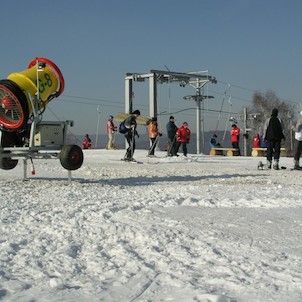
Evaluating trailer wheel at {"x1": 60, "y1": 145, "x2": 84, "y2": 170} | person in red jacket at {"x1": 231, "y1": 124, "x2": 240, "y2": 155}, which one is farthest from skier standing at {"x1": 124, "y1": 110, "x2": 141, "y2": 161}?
person in red jacket at {"x1": 231, "y1": 124, "x2": 240, "y2": 155}

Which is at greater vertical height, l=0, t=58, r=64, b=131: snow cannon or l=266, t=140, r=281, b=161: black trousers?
l=0, t=58, r=64, b=131: snow cannon

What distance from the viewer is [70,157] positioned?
846 cm

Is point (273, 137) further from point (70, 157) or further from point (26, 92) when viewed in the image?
point (26, 92)

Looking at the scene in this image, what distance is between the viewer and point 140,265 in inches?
130

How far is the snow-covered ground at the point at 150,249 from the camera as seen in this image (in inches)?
111

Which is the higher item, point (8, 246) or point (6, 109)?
point (6, 109)

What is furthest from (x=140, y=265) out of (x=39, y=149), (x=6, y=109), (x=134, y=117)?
(x=134, y=117)

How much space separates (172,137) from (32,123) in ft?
45.9

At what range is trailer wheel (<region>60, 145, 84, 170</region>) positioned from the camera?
8.43m

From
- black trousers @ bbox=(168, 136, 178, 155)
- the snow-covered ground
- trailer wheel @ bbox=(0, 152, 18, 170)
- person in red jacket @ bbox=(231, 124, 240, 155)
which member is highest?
person in red jacket @ bbox=(231, 124, 240, 155)

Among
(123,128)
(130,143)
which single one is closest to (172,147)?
(123,128)

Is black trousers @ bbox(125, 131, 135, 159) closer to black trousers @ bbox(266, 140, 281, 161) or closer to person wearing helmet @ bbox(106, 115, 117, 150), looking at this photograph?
black trousers @ bbox(266, 140, 281, 161)

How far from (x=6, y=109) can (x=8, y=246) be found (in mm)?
5568

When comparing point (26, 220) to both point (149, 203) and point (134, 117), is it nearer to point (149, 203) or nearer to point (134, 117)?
point (149, 203)
